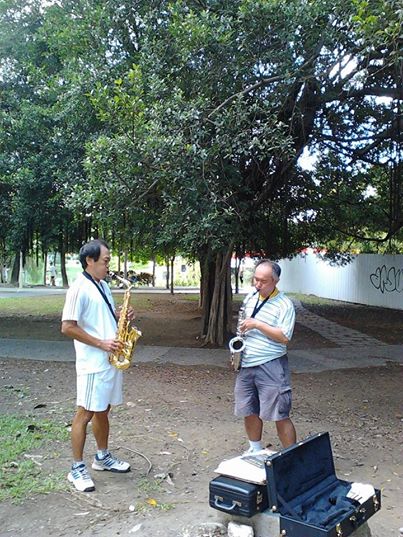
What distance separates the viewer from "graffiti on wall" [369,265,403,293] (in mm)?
18953

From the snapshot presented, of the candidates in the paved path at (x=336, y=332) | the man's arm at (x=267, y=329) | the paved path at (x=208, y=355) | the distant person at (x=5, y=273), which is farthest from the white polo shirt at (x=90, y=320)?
the distant person at (x=5, y=273)

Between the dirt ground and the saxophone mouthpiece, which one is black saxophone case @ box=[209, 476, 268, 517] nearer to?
the dirt ground

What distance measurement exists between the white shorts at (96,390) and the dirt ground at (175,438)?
0.63 metres

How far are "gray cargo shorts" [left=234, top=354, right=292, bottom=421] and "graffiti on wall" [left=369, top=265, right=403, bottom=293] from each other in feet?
52.1

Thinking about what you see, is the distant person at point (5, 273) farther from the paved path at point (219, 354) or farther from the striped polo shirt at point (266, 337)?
the striped polo shirt at point (266, 337)

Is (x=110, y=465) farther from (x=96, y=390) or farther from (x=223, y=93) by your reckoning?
(x=223, y=93)

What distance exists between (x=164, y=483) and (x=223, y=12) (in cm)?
594


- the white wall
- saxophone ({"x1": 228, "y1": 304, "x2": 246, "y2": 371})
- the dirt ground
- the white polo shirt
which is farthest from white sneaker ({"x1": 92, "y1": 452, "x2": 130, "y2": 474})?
the white wall

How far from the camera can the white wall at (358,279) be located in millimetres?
19234

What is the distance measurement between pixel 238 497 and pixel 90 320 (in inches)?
66.2

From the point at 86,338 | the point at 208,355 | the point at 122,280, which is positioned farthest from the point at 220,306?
the point at 86,338

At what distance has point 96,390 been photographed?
13.2 feet

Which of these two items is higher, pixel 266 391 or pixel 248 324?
pixel 248 324

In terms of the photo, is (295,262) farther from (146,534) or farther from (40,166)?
(146,534)
